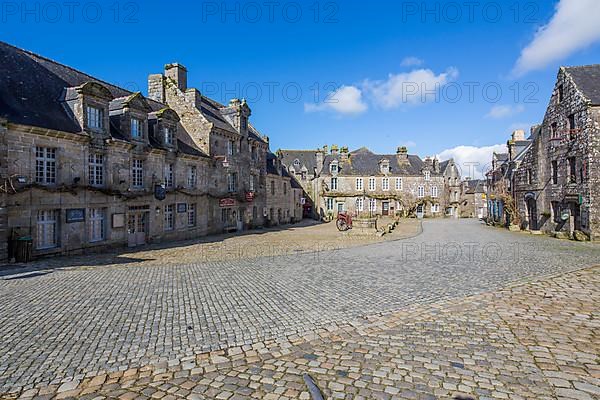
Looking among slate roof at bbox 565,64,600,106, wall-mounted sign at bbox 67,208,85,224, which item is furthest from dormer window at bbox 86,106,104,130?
slate roof at bbox 565,64,600,106

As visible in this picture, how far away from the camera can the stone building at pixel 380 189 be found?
4647 centimetres

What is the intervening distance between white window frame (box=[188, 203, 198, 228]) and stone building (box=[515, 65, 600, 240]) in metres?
22.2

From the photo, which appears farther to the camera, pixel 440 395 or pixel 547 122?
pixel 547 122

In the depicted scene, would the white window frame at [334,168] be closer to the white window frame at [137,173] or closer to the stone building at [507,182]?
the stone building at [507,182]

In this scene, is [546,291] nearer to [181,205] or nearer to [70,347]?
[70,347]

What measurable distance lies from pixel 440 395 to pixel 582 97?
905 inches

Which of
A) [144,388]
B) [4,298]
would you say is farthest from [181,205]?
[144,388]

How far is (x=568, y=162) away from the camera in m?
21.3

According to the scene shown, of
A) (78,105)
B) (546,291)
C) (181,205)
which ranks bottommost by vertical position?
(546,291)

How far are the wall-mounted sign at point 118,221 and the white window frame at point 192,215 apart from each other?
521 centimetres

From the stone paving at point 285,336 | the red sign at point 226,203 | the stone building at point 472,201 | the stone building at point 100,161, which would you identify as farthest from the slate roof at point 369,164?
the stone paving at point 285,336

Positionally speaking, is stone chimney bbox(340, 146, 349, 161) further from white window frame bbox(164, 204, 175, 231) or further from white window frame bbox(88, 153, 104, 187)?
white window frame bbox(88, 153, 104, 187)

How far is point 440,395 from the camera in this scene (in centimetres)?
375

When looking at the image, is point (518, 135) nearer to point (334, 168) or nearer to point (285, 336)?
point (334, 168)
